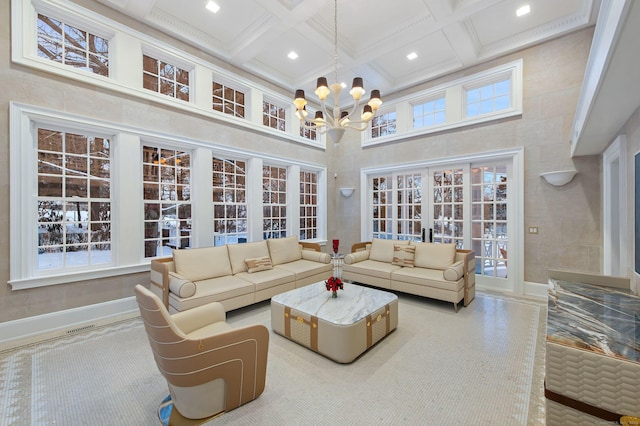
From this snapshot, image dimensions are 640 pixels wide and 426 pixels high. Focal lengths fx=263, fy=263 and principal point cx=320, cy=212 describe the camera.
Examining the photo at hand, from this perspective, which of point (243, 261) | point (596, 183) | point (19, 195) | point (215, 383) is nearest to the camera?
point (215, 383)

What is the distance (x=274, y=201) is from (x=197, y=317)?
3.74m

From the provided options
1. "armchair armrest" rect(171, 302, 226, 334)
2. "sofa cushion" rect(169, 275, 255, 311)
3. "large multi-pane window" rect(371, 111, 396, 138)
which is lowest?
"sofa cushion" rect(169, 275, 255, 311)

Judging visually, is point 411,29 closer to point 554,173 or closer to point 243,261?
point 554,173

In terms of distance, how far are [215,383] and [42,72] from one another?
13.1 ft

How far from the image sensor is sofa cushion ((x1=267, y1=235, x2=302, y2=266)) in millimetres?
4801

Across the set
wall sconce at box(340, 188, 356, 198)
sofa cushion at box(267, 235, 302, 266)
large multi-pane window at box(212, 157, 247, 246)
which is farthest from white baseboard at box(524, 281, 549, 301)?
large multi-pane window at box(212, 157, 247, 246)

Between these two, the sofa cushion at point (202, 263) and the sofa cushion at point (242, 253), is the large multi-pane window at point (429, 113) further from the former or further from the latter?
the sofa cushion at point (202, 263)

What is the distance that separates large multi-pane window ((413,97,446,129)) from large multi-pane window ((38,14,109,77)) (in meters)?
5.47

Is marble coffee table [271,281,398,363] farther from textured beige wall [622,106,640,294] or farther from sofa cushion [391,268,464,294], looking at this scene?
textured beige wall [622,106,640,294]

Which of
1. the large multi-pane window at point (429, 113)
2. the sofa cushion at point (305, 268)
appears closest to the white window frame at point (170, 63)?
the sofa cushion at point (305, 268)

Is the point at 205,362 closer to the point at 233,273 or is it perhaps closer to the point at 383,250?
the point at 233,273

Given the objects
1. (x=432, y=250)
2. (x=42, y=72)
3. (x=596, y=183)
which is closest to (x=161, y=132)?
(x=42, y=72)

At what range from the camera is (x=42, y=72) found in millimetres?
Result: 3078

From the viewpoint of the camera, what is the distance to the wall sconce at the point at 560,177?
12.8 ft
